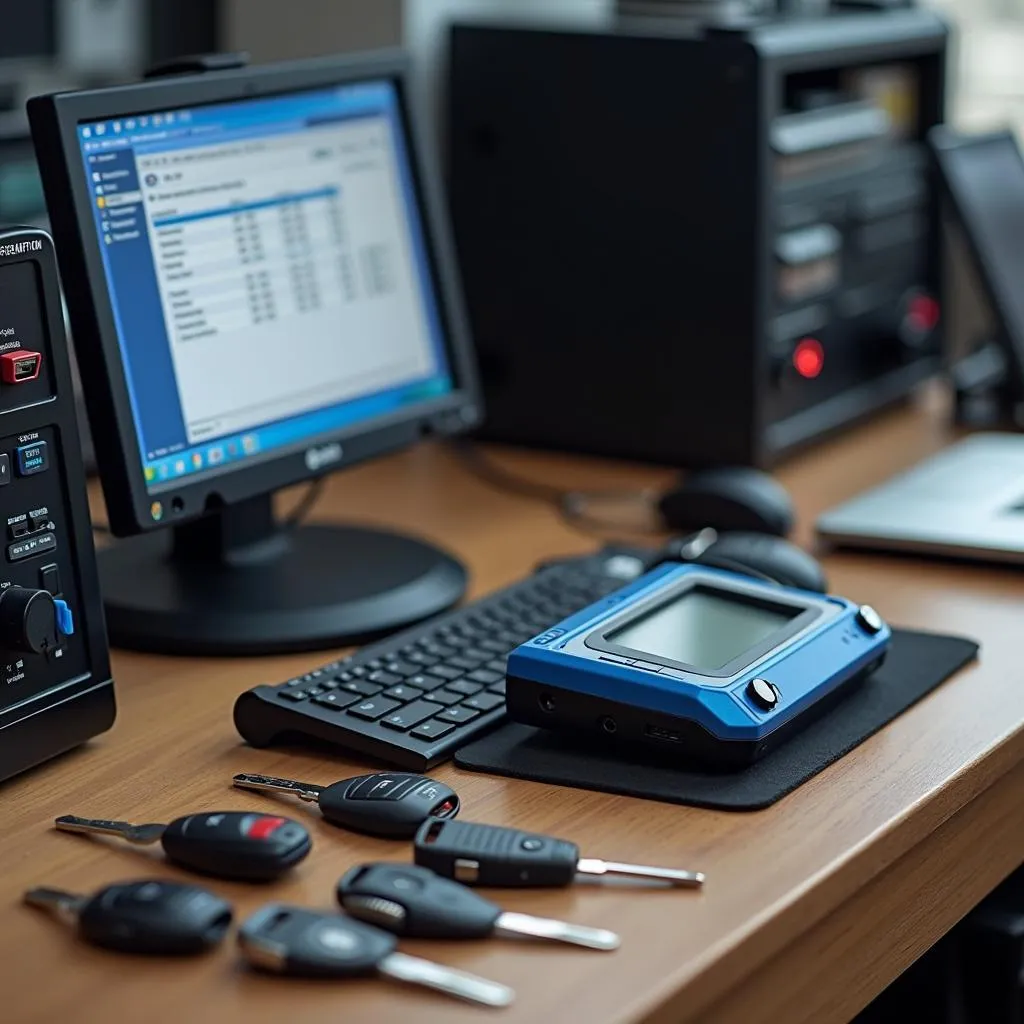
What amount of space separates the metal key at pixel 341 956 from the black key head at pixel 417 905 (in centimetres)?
1

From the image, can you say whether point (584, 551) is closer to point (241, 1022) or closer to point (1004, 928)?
point (1004, 928)

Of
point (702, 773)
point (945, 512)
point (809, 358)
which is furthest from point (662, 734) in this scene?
point (809, 358)

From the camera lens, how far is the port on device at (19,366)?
970mm

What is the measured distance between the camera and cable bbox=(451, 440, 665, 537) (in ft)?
5.06

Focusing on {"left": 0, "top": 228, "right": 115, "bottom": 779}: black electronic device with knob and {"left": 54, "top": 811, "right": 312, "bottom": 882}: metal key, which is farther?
{"left": 0, "top": 228, "right": 115, "bottom": 779}: black electronic device with knob

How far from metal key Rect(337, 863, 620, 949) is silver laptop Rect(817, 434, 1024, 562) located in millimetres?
687

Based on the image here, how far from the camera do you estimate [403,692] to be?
1.10 metres

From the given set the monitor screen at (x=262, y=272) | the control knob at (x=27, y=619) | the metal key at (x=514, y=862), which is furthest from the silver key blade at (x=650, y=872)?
the monitor screen at (x=262, y=272)

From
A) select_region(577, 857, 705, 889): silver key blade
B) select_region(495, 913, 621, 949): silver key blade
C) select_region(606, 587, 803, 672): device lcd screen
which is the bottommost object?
select_region(577, 857, 705, 889): silver key blade

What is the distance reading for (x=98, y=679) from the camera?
105cm

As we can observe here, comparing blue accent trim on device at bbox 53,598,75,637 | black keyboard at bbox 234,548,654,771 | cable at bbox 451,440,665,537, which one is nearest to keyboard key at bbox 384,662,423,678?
black keyboard at bbox 234,548,654,771

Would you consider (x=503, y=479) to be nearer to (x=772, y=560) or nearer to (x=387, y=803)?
(x=772, y=560)

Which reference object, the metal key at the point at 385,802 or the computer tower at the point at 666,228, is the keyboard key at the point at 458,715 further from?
the computer tower at the point at 666,228

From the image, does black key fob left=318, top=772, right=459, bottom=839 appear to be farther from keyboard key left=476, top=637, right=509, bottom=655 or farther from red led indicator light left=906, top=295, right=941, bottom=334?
red led indicator light left=906, top=295, right=941, bottom=334
